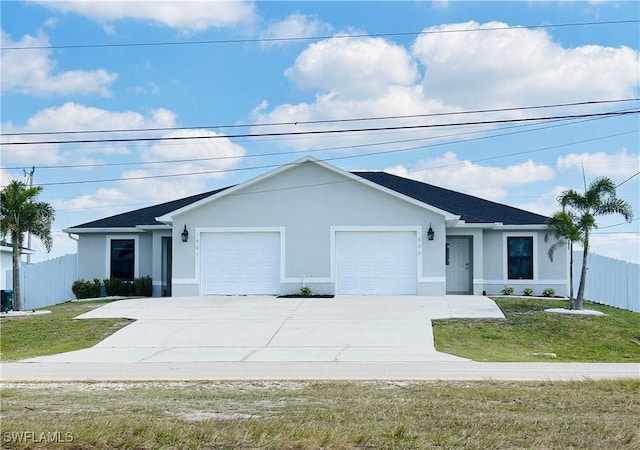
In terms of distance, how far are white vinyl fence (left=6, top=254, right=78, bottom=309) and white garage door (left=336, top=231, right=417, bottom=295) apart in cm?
1269

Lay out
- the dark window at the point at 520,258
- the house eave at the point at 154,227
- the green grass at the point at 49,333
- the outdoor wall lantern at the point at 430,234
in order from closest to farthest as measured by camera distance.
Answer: the green grass at the point at 49,333 → the outdoor wall lantern at the point at 430,234 → the house eave at the point at 154,227 → the dark window at the point at 520,258

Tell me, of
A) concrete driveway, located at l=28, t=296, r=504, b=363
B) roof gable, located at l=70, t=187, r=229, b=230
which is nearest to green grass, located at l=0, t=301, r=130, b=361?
concrete driveway, located at l=28, t=296, r=504, b=363

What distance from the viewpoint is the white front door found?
2995cm

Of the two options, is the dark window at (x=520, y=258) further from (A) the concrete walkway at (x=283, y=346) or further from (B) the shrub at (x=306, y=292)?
(B) the shrub at (x=306, y=292)

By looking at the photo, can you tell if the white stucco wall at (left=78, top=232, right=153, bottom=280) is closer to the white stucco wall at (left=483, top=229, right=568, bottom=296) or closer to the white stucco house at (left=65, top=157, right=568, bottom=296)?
the white stucco house at (left=65, top=157, right=568, bottom=296)

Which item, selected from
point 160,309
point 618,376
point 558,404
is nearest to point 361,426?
point 558,404

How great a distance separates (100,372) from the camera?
13555 mm

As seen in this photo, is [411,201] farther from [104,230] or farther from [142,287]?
[104,230]

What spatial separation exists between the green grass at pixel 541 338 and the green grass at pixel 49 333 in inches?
356

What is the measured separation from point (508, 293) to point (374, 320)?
33.8ft

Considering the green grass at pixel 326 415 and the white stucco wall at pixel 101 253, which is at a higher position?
the white stucco wall at pixel 101 253

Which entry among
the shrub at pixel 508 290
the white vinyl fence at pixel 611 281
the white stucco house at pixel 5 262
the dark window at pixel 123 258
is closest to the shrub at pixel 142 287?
the dark window at pixel 123 258

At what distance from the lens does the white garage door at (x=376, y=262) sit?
87.5 feet

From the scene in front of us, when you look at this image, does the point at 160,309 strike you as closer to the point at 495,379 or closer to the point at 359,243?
the point at 359,243
